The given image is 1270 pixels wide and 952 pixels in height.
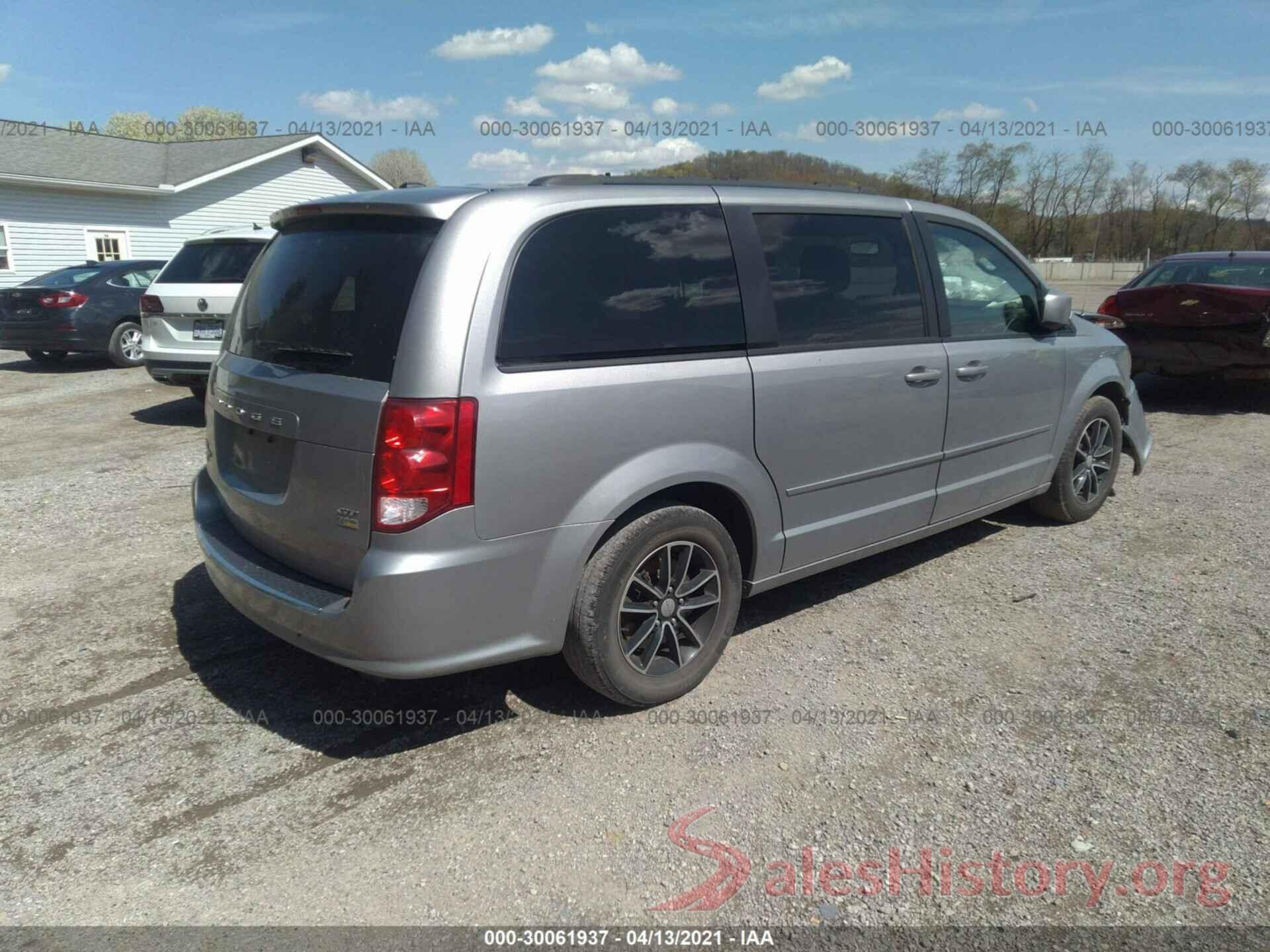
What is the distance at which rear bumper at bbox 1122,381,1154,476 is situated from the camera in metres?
5.83

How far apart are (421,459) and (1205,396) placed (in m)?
10.2

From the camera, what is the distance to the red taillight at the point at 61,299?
12703 mm

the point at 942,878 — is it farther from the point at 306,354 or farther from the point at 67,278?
the point at 67,278

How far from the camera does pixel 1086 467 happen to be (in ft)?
18.1

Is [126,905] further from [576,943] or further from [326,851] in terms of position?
[576,943]


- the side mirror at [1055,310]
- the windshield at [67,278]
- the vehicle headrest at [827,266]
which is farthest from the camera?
the windshield at [67,278]

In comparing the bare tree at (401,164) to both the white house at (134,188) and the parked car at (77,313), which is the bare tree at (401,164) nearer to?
the white house at (134,188)

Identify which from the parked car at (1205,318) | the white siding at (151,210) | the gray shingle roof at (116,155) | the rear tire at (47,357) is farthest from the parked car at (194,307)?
the gray shingle roof at (116,155)

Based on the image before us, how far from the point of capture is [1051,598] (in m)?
4.49

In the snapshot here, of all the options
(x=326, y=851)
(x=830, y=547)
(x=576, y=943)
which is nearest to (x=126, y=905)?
(x=326, y=851)

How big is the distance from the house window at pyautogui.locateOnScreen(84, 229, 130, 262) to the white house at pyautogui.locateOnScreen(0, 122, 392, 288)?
Answer: 0.07ft

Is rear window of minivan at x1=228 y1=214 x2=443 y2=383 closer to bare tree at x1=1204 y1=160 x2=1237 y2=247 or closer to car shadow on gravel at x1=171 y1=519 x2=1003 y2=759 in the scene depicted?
car shadow on gravel at x1=171 y1=519 x2=1003 y2=759

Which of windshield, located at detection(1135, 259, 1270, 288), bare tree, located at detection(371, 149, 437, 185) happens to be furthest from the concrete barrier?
windshield, located at detection(1135, 259, 1270, 288)

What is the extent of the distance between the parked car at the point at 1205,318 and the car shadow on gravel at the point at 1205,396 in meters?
0.29
